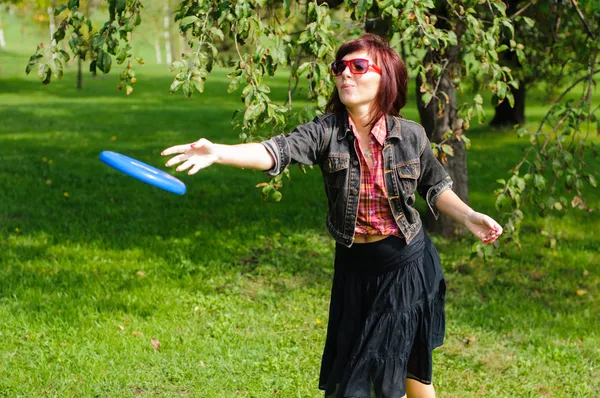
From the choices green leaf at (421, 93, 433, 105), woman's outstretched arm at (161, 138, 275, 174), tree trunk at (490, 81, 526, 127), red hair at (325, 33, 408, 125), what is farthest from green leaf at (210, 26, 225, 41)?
tree trunk at (490, 81, 526, 127)

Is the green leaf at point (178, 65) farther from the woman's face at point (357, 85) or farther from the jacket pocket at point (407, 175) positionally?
the jacket pocket at point (407, 175)

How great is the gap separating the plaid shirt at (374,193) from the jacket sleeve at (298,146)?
0.42ft

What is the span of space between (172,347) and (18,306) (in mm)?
1273

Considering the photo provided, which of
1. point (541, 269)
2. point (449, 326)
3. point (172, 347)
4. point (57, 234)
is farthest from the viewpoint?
point (57, 234)

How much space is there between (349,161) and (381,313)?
24.2 inches

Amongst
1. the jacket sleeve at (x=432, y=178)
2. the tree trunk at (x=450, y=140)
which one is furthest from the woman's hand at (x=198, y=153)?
the tree trunk at (x=450, y=140)

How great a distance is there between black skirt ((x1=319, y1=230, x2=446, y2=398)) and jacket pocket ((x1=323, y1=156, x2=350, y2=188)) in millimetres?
276

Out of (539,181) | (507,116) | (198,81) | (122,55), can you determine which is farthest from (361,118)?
(507,116)

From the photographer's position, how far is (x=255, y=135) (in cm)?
412

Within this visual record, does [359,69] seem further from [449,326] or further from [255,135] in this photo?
[449,326]

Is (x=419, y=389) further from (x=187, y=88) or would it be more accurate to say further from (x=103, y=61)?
(x=103, y=61)

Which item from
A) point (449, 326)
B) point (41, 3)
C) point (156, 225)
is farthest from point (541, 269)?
point (41, 3)

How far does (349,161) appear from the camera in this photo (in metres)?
2.85

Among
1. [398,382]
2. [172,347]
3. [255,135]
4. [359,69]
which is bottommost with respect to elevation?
[172,347]
